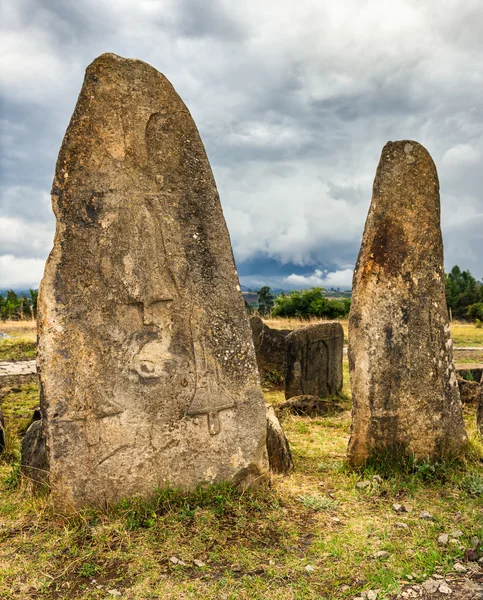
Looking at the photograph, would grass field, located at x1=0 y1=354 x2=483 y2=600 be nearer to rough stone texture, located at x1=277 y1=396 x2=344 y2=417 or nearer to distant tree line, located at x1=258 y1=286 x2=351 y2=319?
rough stone texture, located at x1=277 y1=396 x2=344 y2=417

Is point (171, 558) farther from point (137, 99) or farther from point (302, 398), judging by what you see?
point (302, 398)

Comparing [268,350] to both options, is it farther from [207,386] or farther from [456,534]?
[456,534]

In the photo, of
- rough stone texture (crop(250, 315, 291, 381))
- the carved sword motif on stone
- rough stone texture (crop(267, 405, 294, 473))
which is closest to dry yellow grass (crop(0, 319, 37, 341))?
rough stone texture (crop(250, 315, 291, 381))

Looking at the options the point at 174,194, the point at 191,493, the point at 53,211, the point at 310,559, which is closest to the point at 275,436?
the point at 191,493

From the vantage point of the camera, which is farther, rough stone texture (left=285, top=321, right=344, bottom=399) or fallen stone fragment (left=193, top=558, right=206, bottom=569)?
rough stone texture (left=285, top=321, right=344, bottom=399)

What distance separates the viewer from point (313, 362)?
37.7 ft

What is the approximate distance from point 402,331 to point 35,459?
13.9ft

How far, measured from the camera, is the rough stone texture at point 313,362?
1139 centimetres

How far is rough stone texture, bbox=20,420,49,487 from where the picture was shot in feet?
19.3

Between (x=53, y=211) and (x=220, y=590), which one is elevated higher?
(x=53, y=211)

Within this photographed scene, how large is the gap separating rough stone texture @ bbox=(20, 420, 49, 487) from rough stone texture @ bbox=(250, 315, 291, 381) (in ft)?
24.5

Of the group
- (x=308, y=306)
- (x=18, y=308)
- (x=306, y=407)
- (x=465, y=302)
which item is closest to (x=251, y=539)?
(x=306, y=407)

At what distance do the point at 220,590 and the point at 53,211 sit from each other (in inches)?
143

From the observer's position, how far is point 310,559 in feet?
15.1
